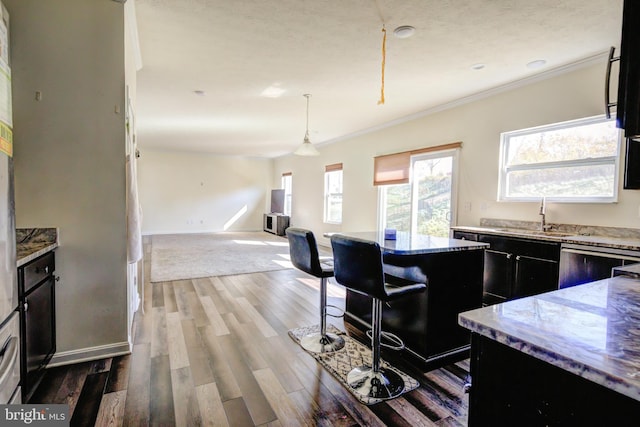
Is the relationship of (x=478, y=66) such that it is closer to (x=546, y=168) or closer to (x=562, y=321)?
(x=546, y=168)

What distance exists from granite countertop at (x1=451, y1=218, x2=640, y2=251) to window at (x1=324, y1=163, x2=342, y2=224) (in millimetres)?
3814

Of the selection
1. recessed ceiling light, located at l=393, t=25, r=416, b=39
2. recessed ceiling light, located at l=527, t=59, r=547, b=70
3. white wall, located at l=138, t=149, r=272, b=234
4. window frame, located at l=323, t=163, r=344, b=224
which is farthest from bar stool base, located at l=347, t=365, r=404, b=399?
white wall, located at l=138, t=149, r=272, b=234

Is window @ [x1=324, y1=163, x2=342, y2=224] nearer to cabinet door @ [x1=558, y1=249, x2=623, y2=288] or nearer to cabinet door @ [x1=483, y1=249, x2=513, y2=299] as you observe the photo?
cabinet door @ [x1=483, y1=249, x2=513, y2=299]

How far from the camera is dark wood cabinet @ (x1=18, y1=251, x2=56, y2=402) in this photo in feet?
5.43

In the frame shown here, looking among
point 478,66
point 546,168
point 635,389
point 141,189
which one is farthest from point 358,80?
point 141,189

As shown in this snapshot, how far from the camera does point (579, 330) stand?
729 mm

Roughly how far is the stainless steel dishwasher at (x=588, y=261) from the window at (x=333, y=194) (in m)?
4.83

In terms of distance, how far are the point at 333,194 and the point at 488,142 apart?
4.01 metres

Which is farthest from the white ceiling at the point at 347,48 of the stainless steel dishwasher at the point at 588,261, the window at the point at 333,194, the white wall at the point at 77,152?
the window at the point at 333,194

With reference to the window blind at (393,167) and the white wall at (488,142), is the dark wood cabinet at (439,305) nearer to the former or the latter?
the white wall at (488,142)

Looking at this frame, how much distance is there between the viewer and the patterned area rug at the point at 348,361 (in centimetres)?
205

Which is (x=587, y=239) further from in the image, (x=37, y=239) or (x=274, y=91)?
(x=37, y=239)

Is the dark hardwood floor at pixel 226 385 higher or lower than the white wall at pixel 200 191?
lower

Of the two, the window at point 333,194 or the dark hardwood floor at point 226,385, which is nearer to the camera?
the dark hardwood floor at point 226,385
